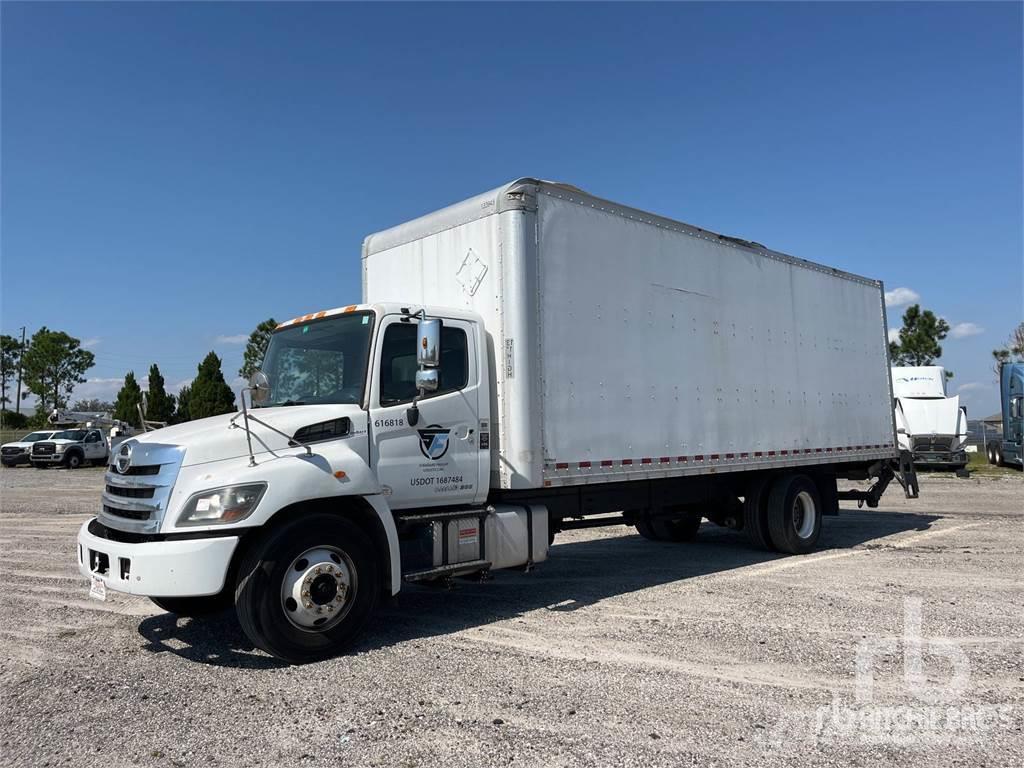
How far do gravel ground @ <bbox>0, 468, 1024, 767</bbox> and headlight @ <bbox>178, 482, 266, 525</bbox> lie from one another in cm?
108

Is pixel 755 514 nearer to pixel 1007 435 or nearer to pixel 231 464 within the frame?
pixel 231 464

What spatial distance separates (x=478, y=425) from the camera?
21.7ft

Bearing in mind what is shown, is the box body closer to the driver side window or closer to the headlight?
the driver side window

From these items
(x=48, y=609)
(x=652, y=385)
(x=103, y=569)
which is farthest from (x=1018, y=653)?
(x=48, y=609)

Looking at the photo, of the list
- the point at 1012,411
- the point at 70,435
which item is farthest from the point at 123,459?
the point at 70,435

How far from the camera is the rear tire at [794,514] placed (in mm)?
9750

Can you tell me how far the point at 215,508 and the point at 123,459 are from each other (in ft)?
3.39

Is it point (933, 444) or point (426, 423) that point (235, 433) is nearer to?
point (426, 423)

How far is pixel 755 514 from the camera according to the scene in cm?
977

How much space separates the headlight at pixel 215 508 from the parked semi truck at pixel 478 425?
0.01m

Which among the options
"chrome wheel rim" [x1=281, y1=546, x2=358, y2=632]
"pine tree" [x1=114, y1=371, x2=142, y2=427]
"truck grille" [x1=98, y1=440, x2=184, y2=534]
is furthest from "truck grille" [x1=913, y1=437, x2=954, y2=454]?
"pine tree" [x1=114, y1=371, x2=142, y2=427]

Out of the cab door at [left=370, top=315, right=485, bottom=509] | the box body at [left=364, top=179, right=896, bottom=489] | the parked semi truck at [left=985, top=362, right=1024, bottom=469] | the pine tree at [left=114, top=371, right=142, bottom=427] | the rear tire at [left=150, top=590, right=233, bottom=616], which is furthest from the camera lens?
the pine tree at [left=114, top=371, right=142, bottom=427]

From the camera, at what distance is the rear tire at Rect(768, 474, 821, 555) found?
9750 mm

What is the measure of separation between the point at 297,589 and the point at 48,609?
3608mm
